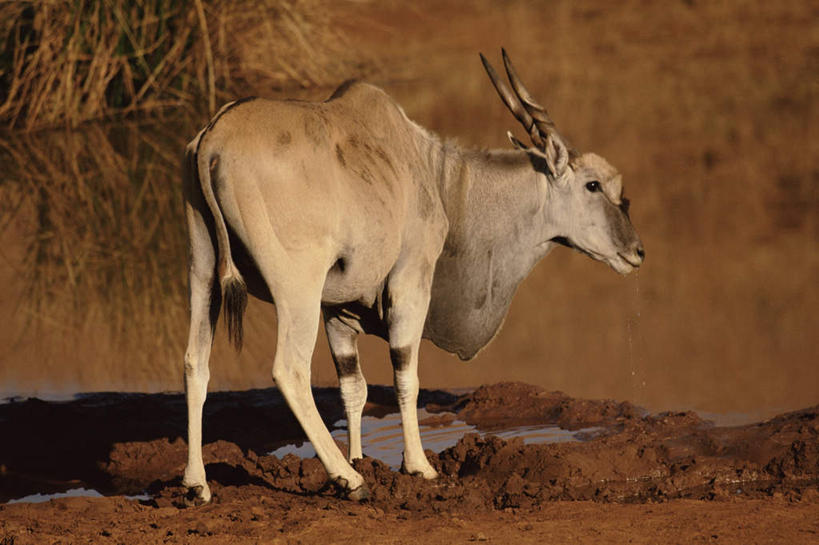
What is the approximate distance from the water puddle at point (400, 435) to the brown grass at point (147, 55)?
7805mm

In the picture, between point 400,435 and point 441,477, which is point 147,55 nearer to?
point 400,435

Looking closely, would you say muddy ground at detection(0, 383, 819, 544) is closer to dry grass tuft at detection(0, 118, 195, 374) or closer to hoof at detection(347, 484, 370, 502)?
hoof at detection(347, 484, 370, 502)

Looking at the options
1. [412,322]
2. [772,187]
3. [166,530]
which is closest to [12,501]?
[166,530]

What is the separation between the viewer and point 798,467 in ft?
16.9

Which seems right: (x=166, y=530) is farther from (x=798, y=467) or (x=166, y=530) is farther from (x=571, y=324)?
(x=571, y=324)

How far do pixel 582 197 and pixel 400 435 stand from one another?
121 centimetres

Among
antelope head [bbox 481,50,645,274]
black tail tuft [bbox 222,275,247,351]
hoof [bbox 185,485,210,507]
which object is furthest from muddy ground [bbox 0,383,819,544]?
antelope head [bbox 481,50,645,274]

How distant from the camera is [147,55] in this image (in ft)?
45.3

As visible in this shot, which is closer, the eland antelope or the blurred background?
the eland antelope

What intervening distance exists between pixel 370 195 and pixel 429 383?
226 centimetres

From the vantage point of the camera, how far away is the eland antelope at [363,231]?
4.54 m

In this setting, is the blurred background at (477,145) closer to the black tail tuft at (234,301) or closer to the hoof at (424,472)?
the hoof at (424,472)

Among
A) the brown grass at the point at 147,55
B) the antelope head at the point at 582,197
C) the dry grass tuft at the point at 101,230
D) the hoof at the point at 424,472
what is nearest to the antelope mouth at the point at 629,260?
the antelope head at the point at 582,197

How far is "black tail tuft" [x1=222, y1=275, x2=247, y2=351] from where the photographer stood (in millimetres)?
4520
